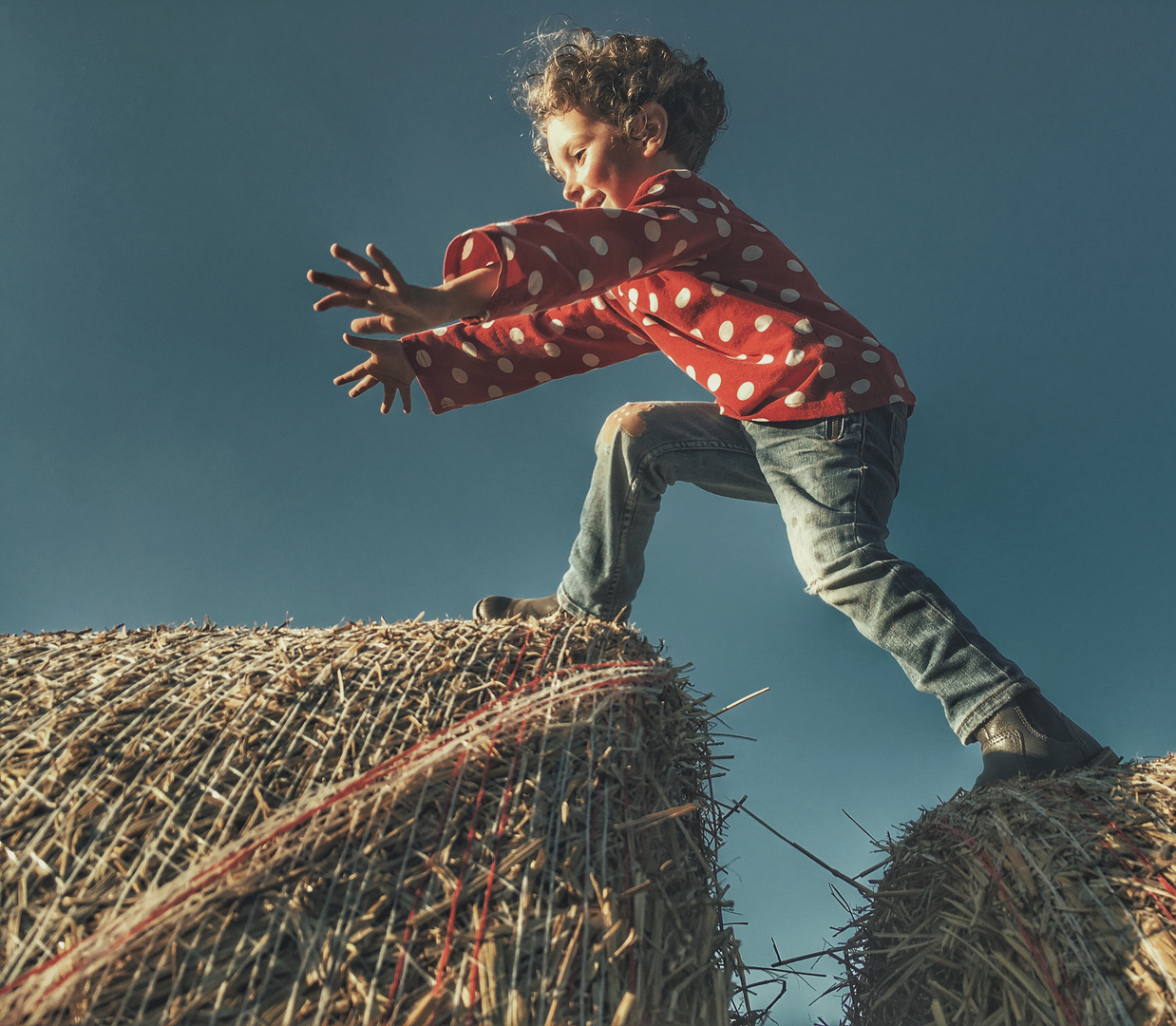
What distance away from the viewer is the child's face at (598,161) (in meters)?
2.19

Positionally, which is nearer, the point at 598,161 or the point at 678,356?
the point at 678,356

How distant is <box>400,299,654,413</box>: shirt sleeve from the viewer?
2238 mm

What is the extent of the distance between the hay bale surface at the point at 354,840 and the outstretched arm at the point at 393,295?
527 mm

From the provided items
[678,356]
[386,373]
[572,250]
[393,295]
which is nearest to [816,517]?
[678,356]

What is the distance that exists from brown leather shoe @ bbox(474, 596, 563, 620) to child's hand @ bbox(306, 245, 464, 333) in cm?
87

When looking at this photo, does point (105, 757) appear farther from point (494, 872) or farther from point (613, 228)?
point (613, 228)

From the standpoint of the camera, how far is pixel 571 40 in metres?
2.62

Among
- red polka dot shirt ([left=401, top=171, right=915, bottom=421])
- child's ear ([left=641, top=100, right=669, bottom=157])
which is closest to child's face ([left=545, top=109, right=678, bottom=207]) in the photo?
child's ear ([left=641, top=100, right=669, bottom=157])

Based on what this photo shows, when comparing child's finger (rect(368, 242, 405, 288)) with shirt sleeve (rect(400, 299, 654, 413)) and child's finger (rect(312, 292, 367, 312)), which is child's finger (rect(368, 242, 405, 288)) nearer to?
child's finger (rect(312, 292, 367, 312))

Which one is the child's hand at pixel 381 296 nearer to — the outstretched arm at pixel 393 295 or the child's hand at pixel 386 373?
the outstretched arm at pixel 393 295

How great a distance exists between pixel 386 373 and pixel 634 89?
105 cm

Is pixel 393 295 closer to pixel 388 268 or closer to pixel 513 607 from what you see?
pixel 388 268

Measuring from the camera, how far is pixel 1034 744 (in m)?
1.49

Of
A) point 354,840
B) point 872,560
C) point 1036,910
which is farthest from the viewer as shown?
point 872,560
